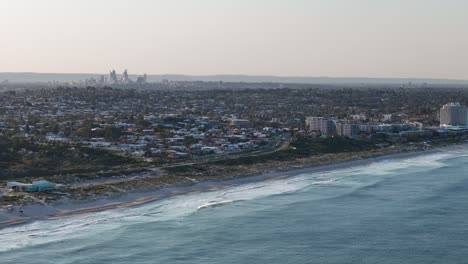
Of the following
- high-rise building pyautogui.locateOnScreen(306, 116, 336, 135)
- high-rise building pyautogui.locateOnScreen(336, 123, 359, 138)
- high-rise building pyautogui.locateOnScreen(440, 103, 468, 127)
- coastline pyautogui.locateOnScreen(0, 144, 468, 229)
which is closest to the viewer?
coastline pyautogui.locateOnScreen(0, 144, 468, 229)

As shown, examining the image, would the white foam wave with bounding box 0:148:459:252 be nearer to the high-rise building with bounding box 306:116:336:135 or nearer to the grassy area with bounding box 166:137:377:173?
the grassy area with bounding box 166:137:377:173

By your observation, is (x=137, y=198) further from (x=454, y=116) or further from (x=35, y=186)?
(x=454, y=116)

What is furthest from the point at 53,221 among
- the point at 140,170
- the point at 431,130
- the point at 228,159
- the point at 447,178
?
the point at 431,130

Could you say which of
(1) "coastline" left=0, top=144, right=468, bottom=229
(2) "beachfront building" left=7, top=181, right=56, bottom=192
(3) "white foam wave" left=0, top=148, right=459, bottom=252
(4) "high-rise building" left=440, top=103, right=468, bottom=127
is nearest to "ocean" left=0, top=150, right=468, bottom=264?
(3) "white foam wave" left=0, top=148, right=459, bottom=252

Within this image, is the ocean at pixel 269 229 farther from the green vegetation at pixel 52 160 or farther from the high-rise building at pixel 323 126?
the high-rise building at pixel 323 126

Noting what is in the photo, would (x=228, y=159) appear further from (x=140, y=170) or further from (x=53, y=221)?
(x=53, y=221)

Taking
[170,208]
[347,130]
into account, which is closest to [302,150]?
[347,130]

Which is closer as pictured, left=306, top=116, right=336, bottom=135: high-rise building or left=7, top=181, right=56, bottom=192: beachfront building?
left=7, top=181, right=56, bottom=192: beachfront building
